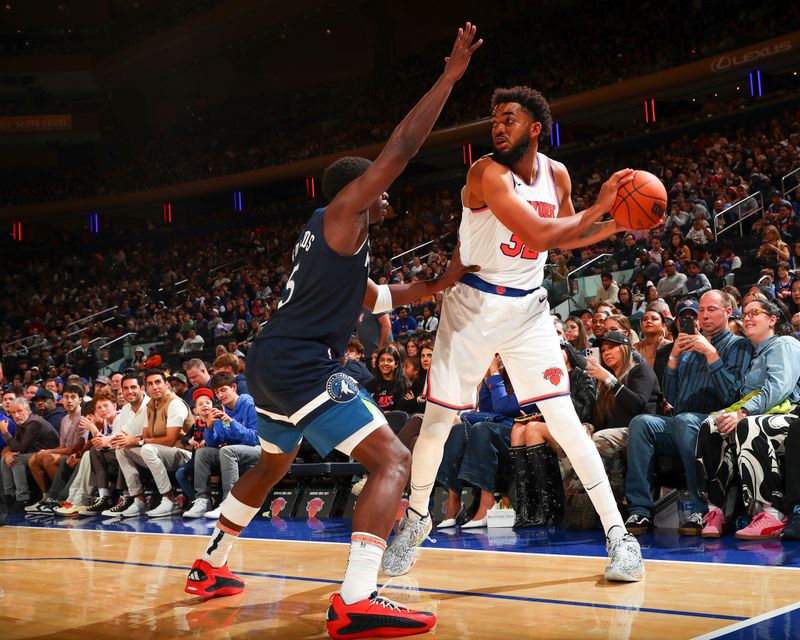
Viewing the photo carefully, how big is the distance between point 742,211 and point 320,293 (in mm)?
12334

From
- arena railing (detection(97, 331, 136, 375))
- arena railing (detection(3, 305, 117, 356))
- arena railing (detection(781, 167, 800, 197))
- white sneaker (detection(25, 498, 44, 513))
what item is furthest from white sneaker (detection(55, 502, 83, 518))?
arena railing (detection(3, 305, 117, 356))

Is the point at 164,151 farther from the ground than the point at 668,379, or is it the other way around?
the point at 164,151

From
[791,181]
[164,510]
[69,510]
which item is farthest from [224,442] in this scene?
[791,181]

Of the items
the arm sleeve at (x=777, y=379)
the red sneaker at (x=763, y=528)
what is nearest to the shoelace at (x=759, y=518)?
the red sneaker at (x=763, y=528)

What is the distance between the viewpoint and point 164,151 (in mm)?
31234

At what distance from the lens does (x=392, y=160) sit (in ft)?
10.5

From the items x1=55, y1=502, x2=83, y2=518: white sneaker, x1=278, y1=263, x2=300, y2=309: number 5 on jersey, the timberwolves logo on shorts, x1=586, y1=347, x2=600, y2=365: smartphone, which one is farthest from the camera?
x1=55, y1=502, x2=83, y2=518: white sneaker

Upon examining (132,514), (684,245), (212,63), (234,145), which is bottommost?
(132,514)

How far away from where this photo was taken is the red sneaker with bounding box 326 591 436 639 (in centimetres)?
297

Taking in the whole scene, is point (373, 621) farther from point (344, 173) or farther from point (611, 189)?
point (611, 189)

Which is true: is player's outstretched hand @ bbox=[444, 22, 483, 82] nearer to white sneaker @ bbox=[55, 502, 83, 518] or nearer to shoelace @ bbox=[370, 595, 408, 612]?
shoelace @ bbox=[370, 595, 408, 612]

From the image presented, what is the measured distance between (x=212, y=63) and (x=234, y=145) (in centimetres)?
412

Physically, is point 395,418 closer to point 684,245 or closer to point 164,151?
point 684,245

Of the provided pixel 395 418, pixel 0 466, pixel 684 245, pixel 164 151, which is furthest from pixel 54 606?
pixel 164 151
